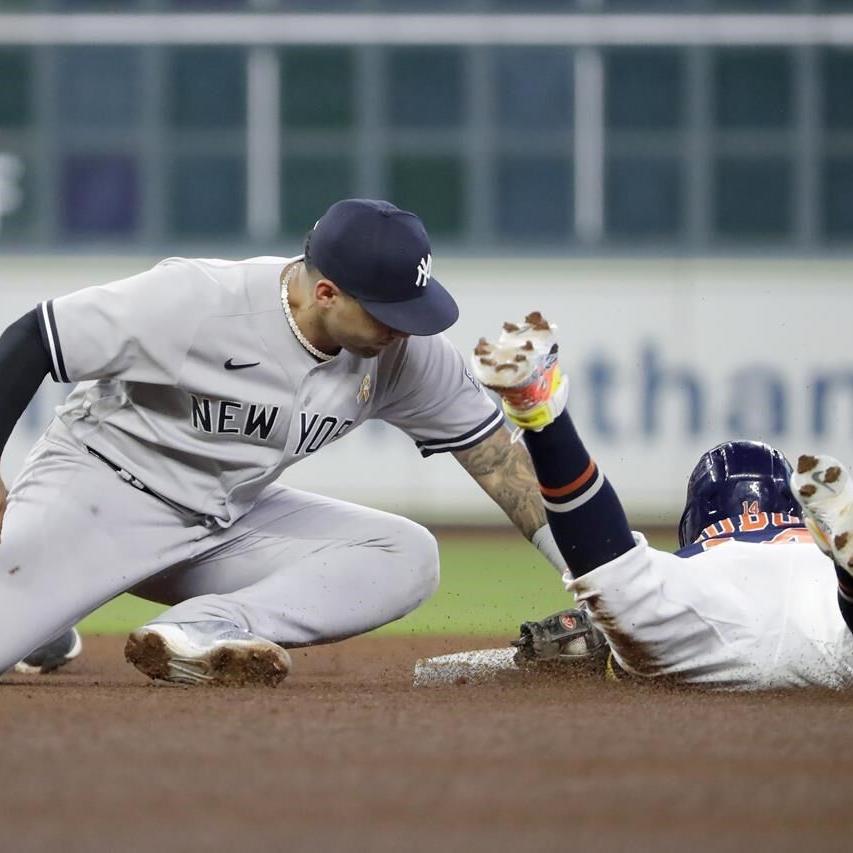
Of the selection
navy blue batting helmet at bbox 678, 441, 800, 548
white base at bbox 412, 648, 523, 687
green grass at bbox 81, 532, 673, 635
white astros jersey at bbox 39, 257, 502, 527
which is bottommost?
green grass at bbox 81, 532, 673, 635

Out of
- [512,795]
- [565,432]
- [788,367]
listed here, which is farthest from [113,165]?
[512,795]

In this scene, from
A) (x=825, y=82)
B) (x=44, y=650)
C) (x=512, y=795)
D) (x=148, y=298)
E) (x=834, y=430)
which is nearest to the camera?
(x=512, y=795)

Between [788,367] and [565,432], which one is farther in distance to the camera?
[788,367]

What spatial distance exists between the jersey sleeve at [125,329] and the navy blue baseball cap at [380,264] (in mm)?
338

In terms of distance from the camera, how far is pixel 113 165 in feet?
38.2

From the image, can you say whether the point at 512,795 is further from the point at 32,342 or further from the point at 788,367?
the point at 788,367

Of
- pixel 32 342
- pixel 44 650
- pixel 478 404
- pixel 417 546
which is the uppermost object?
pixel 32 342

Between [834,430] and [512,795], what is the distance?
8659 millimetres

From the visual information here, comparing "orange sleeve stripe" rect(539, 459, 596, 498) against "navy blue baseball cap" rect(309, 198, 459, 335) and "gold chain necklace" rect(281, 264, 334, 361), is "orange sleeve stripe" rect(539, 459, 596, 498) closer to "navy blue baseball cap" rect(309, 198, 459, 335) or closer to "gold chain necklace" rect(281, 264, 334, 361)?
"navy blue baseball cap" rect(309, 198, 459, 335)

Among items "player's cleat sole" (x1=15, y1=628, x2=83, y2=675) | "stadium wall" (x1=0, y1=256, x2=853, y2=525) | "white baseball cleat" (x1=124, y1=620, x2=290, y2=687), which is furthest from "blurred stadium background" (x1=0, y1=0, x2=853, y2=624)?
"white baseball cleat" (x1=124, y1=620, x2=290, y2=687)

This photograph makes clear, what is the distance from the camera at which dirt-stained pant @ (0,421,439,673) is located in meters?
3.86

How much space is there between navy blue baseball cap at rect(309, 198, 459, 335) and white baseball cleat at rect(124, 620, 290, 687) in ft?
2.62

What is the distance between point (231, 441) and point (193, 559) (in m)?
0.38

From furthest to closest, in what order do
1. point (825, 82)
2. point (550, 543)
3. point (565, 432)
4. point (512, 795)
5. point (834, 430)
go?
point (825, 82), point (834, 430), point (550, 543), point (565, 432), point (512, 795)
